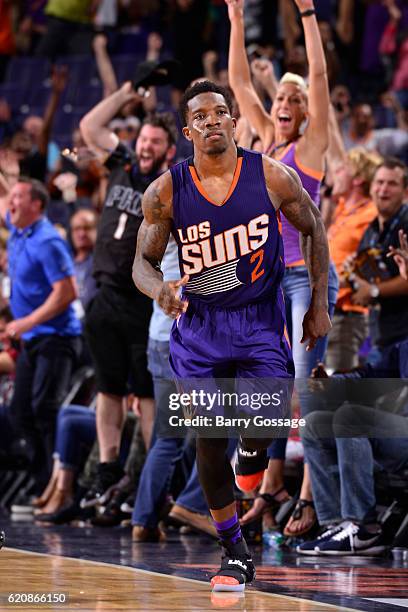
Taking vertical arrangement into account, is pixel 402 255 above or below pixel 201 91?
below

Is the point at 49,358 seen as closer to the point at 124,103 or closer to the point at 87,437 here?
the point at 87,437

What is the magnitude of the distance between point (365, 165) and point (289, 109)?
1.34 m

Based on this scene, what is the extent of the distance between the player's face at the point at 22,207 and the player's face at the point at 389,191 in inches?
105

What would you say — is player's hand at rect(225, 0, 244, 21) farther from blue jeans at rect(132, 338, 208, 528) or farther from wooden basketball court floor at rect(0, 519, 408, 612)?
wooden basketball court floor at rect(0, 519, 408, 612)

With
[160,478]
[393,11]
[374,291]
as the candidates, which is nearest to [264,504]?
[160,478]

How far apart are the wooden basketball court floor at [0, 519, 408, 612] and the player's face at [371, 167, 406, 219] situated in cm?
201

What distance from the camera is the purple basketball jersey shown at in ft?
15.6

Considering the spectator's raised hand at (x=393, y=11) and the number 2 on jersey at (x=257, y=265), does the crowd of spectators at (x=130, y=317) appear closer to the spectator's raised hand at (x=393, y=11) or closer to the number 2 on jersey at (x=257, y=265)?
the spectator's raised hand at (x=393, y=11)

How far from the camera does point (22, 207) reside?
8.41m

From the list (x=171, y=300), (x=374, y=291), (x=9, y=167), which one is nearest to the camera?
(x=171, y=300)

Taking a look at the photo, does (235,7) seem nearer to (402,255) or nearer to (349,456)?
(402,255)

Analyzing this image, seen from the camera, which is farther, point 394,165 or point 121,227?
point 121,227

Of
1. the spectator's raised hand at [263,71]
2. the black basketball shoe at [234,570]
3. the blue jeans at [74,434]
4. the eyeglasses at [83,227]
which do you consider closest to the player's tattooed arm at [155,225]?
the black basketball shoe at [234,570]

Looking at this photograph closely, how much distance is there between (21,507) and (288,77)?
3.74m
